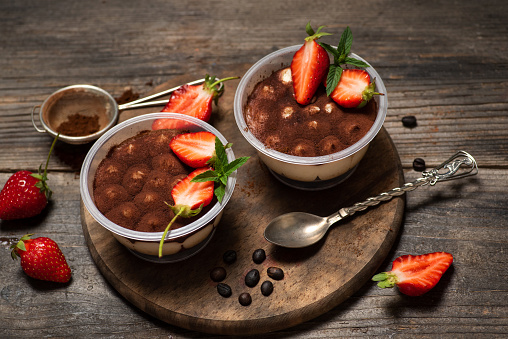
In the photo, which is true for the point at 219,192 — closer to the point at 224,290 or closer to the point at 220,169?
the point at 220,169

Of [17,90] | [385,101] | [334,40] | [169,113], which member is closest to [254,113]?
[169,113]

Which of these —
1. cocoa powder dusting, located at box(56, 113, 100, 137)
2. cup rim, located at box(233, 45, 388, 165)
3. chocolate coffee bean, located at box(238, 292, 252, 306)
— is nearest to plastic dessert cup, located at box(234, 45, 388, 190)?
cup rim, located at box(233, 45, 388, 165)

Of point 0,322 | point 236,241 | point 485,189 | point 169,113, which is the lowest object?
point 0,322

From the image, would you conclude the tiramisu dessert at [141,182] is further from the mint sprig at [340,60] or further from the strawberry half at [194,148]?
the mint sprig at [340,60]

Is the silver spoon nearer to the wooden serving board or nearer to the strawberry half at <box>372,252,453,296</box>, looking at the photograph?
the wooden serving board

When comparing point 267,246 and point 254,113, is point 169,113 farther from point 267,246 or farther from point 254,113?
point 267,246

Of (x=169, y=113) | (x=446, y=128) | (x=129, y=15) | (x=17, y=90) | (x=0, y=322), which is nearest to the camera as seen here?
(x=0, y=322)
